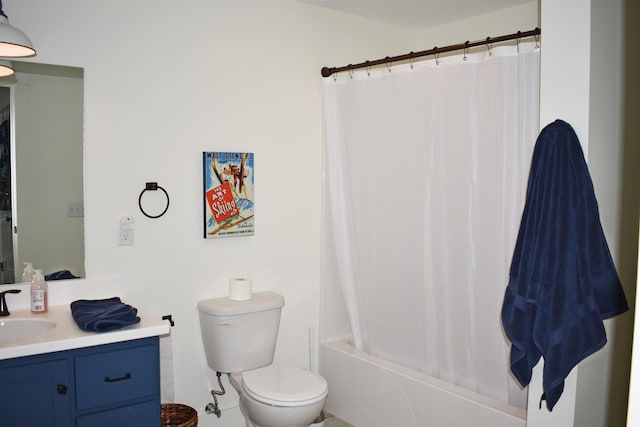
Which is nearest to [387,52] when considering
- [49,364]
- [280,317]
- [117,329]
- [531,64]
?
[531,64]

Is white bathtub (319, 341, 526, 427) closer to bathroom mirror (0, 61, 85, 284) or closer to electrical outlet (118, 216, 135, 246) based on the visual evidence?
electrical outlet (118, 216, 135, 246)

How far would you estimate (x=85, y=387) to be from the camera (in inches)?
82.9

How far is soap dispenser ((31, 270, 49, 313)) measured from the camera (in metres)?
2.43

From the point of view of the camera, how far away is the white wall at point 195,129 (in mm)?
2625

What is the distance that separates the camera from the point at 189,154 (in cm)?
290

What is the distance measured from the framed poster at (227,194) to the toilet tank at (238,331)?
0.40 metres

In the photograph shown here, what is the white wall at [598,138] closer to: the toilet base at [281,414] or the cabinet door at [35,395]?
the toilet base at [281,414]

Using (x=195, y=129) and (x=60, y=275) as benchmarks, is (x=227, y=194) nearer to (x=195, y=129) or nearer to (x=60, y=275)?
(x=195, y=129)

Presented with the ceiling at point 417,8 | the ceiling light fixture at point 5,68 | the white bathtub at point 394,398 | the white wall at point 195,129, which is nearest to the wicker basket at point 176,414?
the white wall at point 195,129

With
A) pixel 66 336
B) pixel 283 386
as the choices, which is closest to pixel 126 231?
pixel 66 336

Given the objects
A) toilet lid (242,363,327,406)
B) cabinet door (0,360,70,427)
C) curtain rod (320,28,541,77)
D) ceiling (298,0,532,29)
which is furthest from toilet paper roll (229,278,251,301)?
ceiling (298,0,532,29)

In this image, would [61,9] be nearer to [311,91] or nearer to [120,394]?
[311,91]

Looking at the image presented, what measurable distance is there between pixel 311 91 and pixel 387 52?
0.72 metres

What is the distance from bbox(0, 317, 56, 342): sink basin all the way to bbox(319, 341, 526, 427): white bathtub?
168 cm
